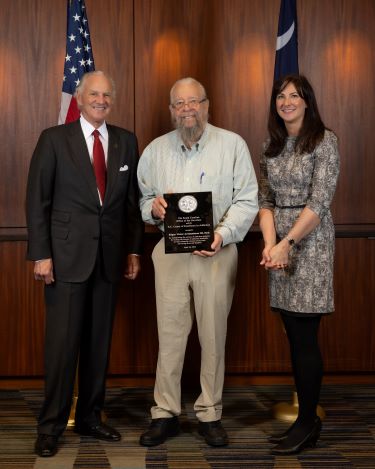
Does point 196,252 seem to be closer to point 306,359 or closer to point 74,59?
point 306,359

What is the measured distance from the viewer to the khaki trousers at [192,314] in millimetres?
3648

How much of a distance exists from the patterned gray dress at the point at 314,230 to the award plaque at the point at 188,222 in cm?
37

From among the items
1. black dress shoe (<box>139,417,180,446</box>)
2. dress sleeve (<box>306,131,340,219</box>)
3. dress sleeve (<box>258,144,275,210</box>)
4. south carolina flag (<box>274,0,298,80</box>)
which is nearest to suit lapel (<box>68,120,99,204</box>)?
dress sleeve (<box>258,144,275,210</box>)

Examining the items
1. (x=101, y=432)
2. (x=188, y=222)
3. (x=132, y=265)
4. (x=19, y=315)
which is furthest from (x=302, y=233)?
(x=19, y=315)

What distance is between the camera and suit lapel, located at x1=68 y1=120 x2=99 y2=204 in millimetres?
3570

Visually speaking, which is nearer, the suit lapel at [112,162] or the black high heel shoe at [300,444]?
the black high heel shoe at [300,444]

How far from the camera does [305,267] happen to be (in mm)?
3451

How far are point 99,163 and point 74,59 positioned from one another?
39.4 inches

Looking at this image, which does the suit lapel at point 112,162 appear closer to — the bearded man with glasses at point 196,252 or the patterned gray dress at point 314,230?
the bearded man with glasses at point 196,252

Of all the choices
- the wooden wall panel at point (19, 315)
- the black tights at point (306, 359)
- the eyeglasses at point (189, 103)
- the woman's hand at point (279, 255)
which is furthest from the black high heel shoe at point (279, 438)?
the wooden wall panel at point (19, 315)

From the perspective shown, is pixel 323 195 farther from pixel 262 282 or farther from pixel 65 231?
pixel 262 282

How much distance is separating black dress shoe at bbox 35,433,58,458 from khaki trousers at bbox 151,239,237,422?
54 centimetres

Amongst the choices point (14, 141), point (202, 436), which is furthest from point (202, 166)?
point (14, 141)

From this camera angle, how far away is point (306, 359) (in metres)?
3.45
